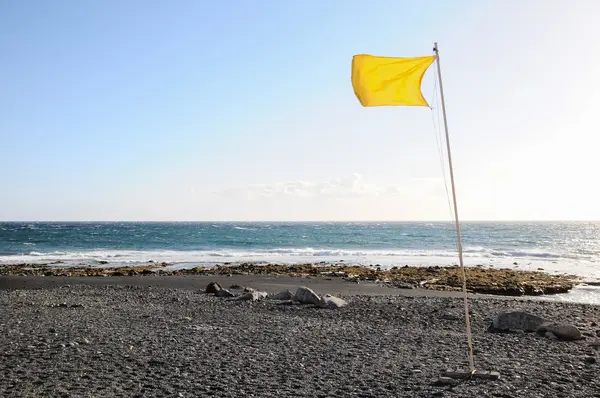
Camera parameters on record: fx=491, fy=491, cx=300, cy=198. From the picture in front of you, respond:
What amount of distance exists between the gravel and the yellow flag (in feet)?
14.4

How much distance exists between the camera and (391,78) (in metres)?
7.88

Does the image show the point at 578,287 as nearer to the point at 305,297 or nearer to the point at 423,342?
the point at 305,297

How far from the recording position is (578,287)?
926 inches

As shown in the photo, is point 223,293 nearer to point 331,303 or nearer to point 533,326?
point 331,303

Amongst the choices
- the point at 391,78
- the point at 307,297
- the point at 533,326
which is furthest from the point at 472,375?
the point at 307,297

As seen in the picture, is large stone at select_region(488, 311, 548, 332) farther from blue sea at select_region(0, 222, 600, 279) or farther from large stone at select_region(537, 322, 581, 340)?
blue sea at select_region(0, 222, 600, 279)

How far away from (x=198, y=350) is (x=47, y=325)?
180 inches

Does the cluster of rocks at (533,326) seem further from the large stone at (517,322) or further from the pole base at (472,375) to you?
the pole base at (472,375)

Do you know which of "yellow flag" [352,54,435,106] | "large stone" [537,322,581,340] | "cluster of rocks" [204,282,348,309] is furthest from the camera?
"cluster of rocks" [204,282,348,309]

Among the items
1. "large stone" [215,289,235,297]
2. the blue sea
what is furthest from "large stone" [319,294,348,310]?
the blue sea

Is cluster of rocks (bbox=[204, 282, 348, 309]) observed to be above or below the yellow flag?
below

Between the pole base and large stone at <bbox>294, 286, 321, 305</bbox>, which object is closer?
the pole base

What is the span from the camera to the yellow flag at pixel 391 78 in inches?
309

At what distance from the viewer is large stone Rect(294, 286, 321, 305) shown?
1573 centimetres
